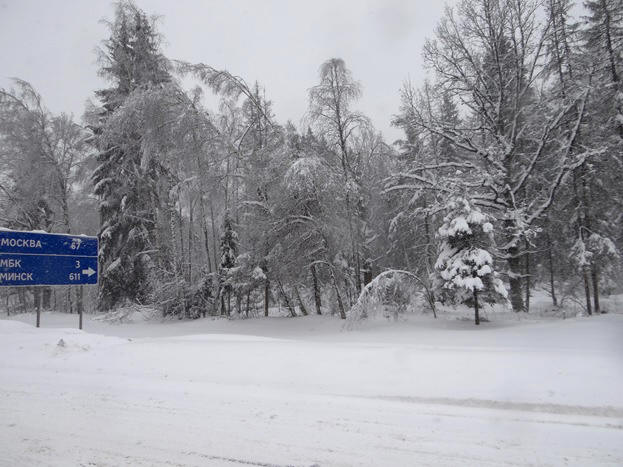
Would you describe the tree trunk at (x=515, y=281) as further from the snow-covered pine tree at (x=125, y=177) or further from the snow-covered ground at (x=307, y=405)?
the snow-covered pine tree at (x=125, y=177)

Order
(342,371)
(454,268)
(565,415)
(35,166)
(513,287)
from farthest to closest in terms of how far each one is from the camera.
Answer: (35,166) < (513,287) < (454,268) < (342,371) < (565,415)

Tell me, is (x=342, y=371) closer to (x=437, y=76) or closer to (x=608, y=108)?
(x=437, y=76)

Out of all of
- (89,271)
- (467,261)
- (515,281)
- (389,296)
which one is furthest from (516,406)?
(515,281)

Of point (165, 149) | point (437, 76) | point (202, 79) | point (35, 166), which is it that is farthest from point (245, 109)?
point (35, 166)

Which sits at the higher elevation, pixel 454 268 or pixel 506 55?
pixel 506 55

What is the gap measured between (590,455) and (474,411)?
1.20 metres

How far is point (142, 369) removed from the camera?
20.6 ft

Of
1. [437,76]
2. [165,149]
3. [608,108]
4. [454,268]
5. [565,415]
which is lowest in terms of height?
[565,415]

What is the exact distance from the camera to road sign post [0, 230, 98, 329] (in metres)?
8.53

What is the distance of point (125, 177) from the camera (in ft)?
65.1

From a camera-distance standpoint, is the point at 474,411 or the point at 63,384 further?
the point at 63,384

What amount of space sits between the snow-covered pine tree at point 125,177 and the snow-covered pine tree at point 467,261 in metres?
14.8

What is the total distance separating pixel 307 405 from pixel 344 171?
11.5m

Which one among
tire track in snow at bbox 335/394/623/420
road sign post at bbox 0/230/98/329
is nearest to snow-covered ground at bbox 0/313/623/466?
tire track in snow at bbox 335/394/623/420
